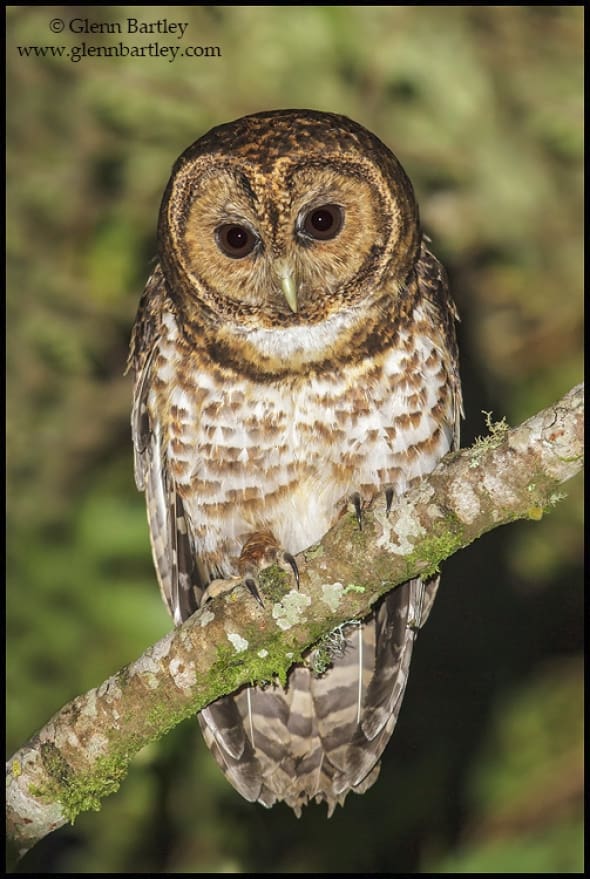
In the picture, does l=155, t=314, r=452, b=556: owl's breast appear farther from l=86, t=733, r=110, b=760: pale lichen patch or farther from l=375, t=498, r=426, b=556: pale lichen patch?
l=86, t=733, r=110, b=760: pale lichen patch

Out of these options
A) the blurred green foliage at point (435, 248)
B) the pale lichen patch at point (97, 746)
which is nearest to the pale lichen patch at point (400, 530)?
the pale lichen patch at point (97, 746)

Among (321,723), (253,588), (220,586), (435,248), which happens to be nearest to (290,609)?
(253,588)

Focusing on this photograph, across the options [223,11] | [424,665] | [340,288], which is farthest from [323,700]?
[223,11]

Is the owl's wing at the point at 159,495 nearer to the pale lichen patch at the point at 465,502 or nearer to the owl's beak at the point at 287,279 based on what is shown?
the owl's beak at the point at 287,279

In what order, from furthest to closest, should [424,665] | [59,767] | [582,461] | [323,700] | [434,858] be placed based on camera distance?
1. [424,665]
2. [434,858]
3. [323,700]
4. [59,767]
5. [582,461]

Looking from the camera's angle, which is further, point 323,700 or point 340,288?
point 323,700

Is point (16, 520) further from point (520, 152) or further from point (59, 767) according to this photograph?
point (520, 152)

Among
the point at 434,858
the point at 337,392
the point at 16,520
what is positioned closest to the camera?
the point at 337,392
